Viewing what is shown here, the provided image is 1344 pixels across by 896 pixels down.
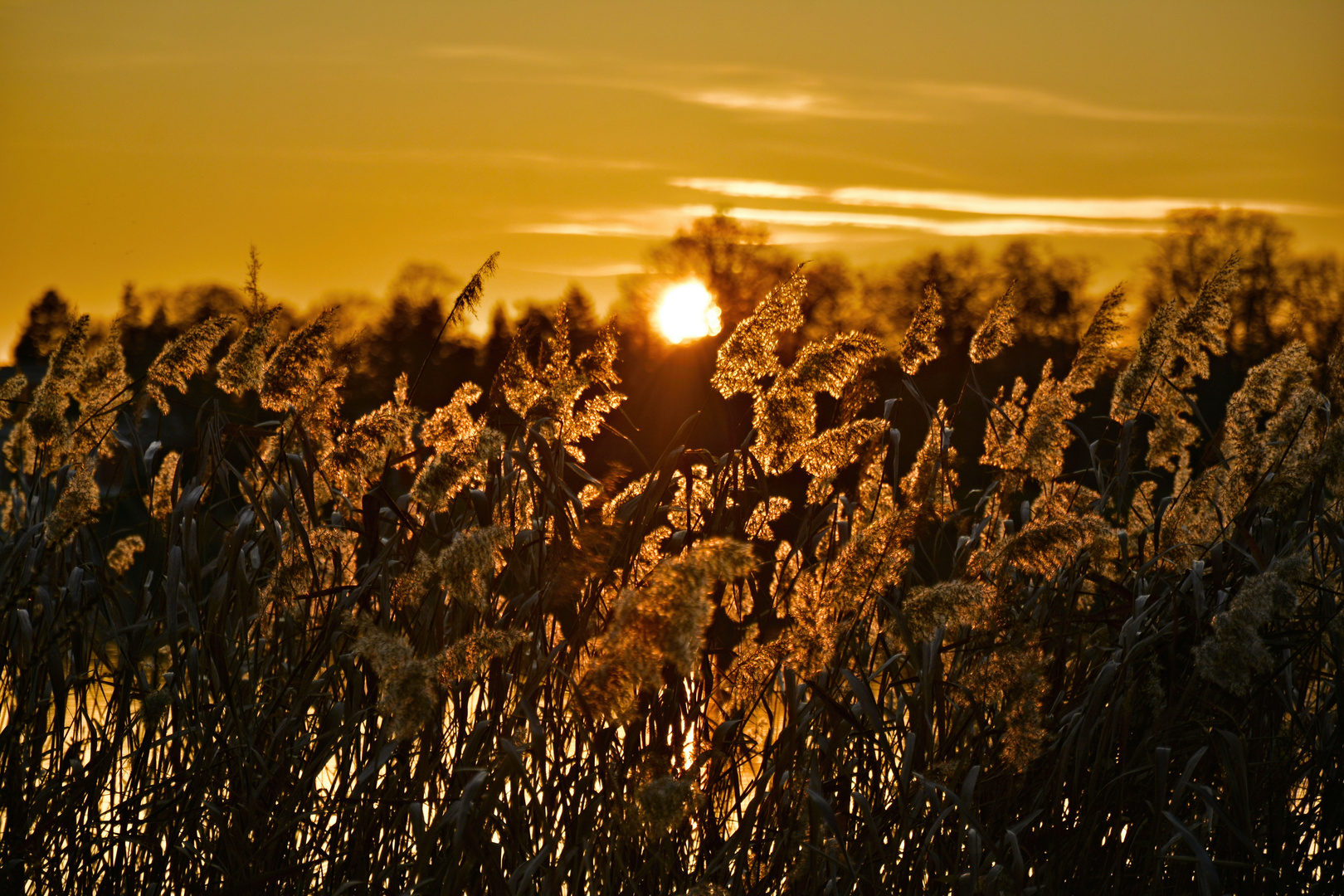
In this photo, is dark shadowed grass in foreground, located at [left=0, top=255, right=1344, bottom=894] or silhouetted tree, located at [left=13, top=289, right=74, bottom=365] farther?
silhouetted tree, located at [left=13, top=289, right=74, bottom=365]

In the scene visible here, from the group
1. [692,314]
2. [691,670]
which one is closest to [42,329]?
[692,314]

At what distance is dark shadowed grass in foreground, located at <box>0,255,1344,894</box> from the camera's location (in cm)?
195

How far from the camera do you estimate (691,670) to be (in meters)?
1.80

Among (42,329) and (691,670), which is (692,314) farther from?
(42,329)

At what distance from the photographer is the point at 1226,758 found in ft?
6.35

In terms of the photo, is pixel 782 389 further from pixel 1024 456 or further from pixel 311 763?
pixel 311 763

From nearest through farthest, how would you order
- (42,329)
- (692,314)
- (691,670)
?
(691,670), (692,314), (42,329)

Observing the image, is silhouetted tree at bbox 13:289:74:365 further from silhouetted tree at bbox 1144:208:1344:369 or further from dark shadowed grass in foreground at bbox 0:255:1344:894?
silhouetted tree at bbox 1144:208:1344:369

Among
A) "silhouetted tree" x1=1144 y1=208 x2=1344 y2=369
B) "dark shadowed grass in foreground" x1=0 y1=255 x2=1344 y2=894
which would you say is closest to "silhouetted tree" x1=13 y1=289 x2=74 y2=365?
"dark shadowed grass in foreground" x1=0 y1=255 x2=1344 y2=894

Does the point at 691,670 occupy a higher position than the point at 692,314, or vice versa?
the point at 692,314

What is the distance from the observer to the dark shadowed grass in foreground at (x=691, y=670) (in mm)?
1952

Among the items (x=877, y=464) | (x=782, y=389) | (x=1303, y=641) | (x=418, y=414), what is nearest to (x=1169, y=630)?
(x=1303, y=641)

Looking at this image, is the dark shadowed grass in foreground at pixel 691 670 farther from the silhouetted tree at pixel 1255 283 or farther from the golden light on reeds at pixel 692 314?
the silhouetted tree at pixel 1255 283

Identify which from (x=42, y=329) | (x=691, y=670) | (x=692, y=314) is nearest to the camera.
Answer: (x=691, y=670)
